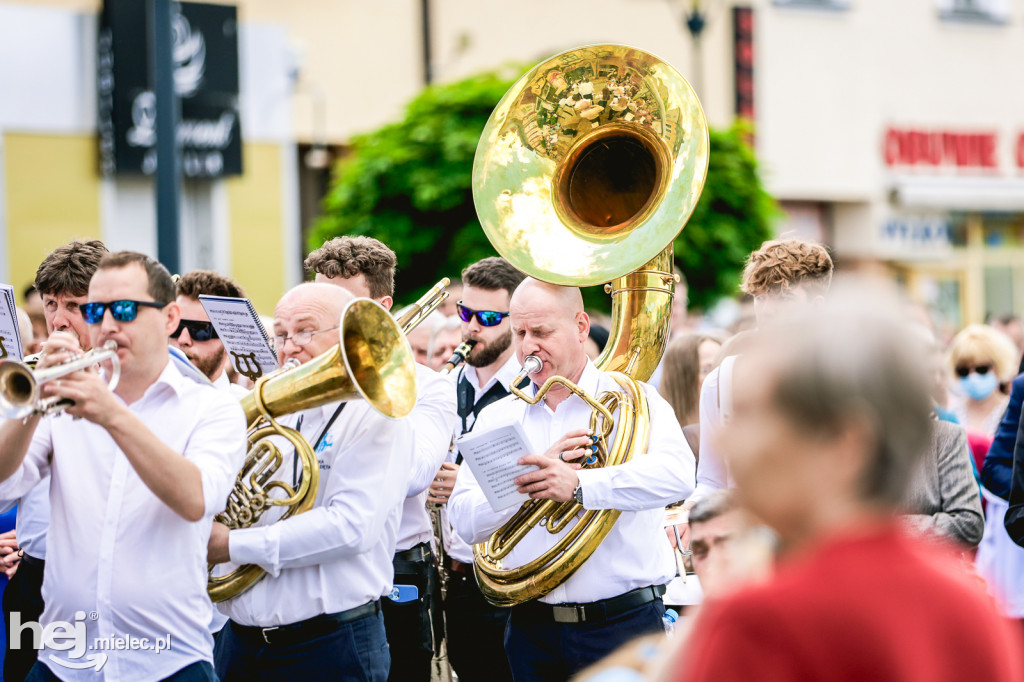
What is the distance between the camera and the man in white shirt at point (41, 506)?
3672 millimetres

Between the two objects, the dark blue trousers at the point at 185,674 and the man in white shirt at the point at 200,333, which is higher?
the man in white shirt at the point at 200,333

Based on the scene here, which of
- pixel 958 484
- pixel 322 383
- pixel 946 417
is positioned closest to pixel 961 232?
pixel 946 417

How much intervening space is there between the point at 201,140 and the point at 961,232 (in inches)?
519

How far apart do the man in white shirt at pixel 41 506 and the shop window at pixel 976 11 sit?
17.7 meters

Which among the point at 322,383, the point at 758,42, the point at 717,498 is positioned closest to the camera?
the point at 717,498

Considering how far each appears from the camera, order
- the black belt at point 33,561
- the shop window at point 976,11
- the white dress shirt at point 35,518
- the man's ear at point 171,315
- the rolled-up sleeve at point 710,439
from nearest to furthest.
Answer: the man's ear at point 171,315 < the white dress shirt at point 35,518 < the black belt at point 33,561 < the rolled-up sleeve at point 710,439 < the shop window at point 976,11

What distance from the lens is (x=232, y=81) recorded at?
12.6 meters

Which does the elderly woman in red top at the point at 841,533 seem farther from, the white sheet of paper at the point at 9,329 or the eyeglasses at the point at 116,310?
the white sheet of paper at the point at 9,329

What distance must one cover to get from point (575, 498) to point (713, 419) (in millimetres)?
685

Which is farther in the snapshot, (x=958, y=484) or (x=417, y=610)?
(x=417, y=610)

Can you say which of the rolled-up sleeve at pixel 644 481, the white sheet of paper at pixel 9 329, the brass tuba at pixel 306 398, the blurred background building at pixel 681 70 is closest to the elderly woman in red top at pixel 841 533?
the brass tuba at pixel 306 398

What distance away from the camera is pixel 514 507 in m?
3.62

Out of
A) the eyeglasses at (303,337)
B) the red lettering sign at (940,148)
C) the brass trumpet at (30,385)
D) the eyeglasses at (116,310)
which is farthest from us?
the red lettering sign at (940,148)

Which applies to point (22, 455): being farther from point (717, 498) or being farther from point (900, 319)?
point (900, 319)
